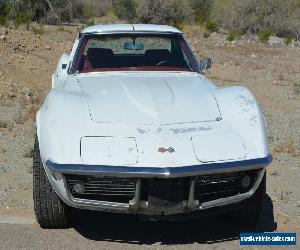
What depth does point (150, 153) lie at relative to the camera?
448 cm

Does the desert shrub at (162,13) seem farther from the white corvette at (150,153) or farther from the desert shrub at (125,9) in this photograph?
the white corvette at (150,153)

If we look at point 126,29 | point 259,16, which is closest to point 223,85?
point 126,29

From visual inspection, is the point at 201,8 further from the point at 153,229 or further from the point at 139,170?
the point at 139,170

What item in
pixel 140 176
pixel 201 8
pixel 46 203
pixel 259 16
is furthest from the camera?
pixel 201 8

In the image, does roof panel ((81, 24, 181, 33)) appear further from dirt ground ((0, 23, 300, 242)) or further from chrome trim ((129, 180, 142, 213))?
chrome trim ((129, 180, 142, 213))

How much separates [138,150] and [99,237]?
945 millimetres

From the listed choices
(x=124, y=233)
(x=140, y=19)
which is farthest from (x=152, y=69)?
(x=140, y=19)

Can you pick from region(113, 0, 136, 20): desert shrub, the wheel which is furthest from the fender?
region(113, 0, 136, 20): desert shrub

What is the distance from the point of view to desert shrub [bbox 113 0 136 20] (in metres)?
44.0

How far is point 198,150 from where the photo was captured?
4.55 metres

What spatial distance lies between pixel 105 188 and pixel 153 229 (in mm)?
915

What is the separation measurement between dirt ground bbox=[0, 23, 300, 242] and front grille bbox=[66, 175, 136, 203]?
1.21 metres

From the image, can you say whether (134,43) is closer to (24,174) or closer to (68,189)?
(24,174)

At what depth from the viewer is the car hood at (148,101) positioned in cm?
486
